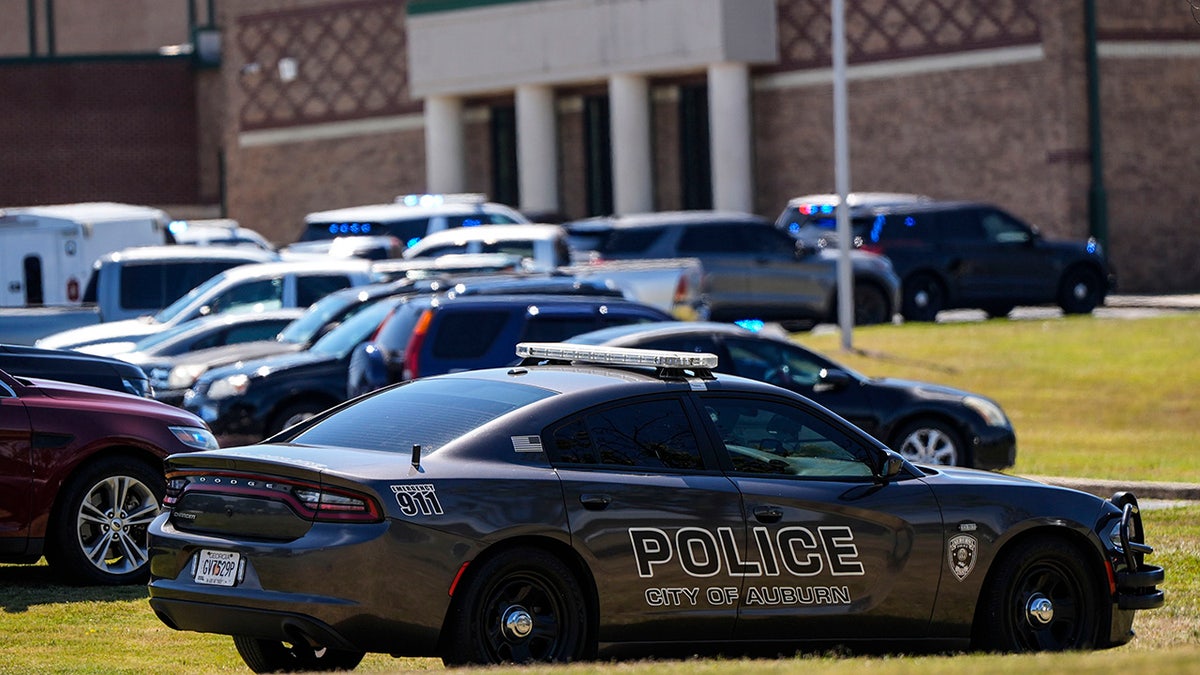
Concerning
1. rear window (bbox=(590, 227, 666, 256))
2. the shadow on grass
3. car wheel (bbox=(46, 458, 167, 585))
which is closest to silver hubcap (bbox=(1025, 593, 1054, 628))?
the shadow on grass

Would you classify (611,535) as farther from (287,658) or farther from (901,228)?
(901,228)

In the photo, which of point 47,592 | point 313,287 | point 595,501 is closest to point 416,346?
point 47,592

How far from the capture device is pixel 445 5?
145ft

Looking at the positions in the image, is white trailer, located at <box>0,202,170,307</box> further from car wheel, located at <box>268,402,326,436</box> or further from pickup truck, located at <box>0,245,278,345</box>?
car wheel, located at <box>268,402,326,436</box>

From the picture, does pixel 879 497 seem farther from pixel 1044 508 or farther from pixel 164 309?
pixel 164 309

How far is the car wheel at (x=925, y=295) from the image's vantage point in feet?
96.7

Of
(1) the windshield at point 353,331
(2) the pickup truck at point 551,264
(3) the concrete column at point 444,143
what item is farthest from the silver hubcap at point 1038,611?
(3) the concrete column at point 444,143

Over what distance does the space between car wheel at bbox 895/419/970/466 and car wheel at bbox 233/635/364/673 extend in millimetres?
7935

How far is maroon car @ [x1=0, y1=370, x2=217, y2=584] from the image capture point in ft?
34.4

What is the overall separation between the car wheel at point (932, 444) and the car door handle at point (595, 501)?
26.0ft

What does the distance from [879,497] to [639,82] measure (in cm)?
3298

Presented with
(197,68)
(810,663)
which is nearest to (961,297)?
(810,663)

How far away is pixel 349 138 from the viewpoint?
47312 millimetres

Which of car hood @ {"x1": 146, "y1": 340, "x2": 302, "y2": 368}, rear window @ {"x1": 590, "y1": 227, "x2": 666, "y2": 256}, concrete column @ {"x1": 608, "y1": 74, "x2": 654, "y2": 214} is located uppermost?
concrete column @ {"x1": 608, "y1": 74, "x2": 654, "y2": 214}
